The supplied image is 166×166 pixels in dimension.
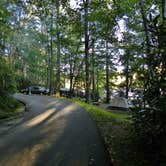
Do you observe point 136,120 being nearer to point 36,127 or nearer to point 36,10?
point 36,127

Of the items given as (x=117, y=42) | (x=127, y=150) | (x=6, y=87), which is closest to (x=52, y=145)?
(x=127, y=150)

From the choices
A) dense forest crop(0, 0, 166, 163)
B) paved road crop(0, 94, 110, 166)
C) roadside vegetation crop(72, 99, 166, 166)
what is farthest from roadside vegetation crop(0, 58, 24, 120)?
roadside vegetation crop(72, 99, 166, 166)

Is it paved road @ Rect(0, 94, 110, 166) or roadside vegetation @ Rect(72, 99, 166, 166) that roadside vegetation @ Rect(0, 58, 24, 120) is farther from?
roadside vegetation @ Rect(72, 99, 166, 166)

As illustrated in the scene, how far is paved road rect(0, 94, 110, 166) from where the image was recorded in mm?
6051

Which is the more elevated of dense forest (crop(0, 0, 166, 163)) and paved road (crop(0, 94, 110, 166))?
dense forest (crop(0, 0, 166, 163))

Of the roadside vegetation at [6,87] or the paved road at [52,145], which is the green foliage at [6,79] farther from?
the paved road at [52,145]

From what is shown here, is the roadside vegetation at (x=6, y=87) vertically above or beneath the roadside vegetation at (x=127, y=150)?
above

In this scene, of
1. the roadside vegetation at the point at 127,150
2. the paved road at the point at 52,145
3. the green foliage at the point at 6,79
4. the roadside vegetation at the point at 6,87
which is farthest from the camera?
the green foliage at the point at 6,79

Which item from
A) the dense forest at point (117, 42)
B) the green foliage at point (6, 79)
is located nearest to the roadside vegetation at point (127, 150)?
the dense forest at point (117, 42)

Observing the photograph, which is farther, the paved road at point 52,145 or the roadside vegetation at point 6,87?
the roadside vegetation at point 6,87

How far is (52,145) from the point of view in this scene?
746 centimetres

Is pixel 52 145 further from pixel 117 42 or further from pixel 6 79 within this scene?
pixel 117 42

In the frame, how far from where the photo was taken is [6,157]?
624 cm

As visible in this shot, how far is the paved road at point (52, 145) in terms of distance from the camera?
605 centimetres
